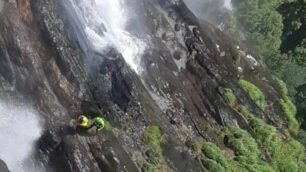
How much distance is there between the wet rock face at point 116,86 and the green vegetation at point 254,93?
3.01 ft

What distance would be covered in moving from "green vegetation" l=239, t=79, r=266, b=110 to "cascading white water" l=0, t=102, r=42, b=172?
17406mm

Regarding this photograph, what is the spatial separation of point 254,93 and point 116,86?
1235 cm

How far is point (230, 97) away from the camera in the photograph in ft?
121

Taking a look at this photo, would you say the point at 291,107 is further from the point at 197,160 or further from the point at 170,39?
the point at 197,160

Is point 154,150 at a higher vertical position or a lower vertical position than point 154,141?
lower

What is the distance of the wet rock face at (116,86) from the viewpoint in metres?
24.8

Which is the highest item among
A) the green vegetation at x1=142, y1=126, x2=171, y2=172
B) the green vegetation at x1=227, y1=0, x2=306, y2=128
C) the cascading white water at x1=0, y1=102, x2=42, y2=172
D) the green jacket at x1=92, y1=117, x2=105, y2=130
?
the green vegetation at x1=227, y1=0, x2=306, y2=128

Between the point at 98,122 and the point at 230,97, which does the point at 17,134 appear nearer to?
the point at 98,122

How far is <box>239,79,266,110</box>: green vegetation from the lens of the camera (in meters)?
39.4

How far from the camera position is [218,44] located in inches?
1583

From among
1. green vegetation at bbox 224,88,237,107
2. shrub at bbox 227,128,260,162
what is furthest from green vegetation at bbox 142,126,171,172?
green vegetation at bbox 224,88,237,107

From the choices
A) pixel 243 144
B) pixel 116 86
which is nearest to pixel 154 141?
pixel 116 86

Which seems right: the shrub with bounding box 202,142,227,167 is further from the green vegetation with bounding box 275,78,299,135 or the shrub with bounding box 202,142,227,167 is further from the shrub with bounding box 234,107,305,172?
the green vegetation with bounding box 275,78,299,135

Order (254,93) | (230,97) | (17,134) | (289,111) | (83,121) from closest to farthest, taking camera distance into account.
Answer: (17,134) → (83,121) → (230,97) → (254,93) → (289,111)
